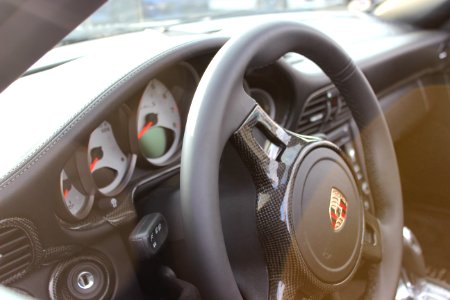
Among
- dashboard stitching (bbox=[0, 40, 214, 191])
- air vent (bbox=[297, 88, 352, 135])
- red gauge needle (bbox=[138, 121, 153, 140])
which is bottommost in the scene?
air vent (bbox=[297, 88, 352, 135])

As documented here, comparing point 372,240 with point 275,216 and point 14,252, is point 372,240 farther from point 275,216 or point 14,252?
point 14,252

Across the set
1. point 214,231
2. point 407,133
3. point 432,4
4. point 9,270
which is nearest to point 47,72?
point 9,270

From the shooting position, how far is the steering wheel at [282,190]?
35.5 inches

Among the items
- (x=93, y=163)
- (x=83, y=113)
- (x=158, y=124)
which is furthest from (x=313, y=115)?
(x=83, y=113)

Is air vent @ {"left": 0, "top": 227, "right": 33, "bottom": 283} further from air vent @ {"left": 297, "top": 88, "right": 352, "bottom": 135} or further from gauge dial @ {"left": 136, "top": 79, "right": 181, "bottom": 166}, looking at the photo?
air vent @ {"left": 297, "top": 88, "right": 352, "bottom": 135}

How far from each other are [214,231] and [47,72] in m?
0.71

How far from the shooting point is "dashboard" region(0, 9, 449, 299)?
3.36 feet

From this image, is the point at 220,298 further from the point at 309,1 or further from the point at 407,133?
the point at 309,1

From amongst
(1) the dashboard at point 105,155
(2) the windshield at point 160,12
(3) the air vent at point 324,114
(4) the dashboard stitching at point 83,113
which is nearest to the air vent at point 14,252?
(1) the dashboard at point 105,155

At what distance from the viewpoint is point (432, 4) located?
2.84m

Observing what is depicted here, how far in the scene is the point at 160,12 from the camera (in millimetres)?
2492

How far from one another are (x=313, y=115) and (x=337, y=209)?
0.83m

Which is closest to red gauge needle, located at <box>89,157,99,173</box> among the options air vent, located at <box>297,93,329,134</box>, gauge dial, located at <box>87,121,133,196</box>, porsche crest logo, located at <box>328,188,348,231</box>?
gauge dial, located at <box>87,121,133,196</box>

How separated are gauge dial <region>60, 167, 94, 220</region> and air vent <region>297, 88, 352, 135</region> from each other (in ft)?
2.88
